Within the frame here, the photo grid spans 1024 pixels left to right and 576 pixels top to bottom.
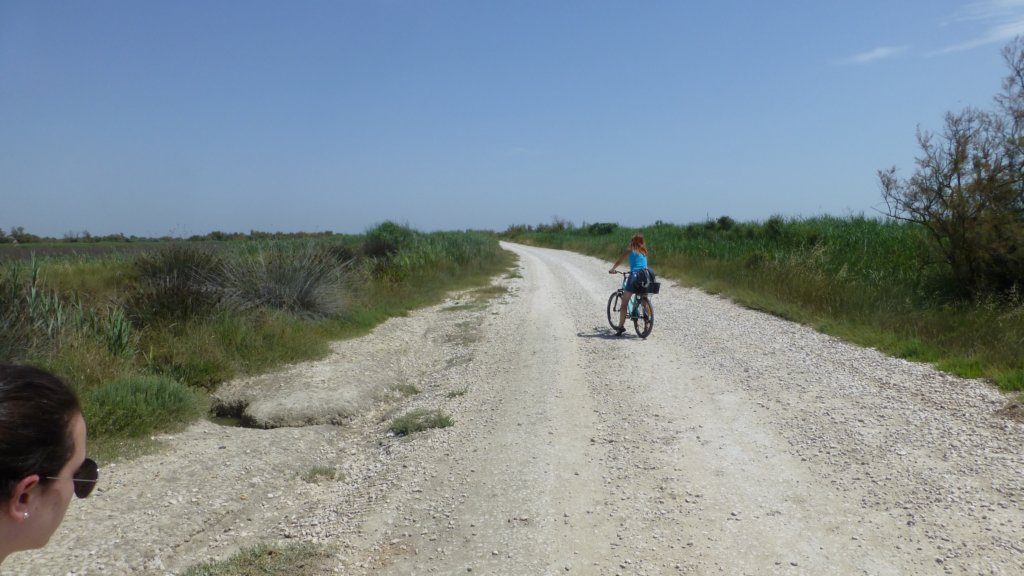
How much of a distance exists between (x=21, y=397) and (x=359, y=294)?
1505 centimetres

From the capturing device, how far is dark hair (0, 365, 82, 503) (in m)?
1.33

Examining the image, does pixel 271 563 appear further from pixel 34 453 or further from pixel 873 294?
pixel 873 294

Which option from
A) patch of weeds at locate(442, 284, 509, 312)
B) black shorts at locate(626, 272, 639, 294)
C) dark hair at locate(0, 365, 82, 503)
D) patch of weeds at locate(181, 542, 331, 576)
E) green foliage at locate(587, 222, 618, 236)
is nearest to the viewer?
dark hair at locate(0, 365, 82, 503)

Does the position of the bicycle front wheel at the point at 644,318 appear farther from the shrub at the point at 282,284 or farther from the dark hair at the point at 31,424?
the dark hair at the point at 31,424

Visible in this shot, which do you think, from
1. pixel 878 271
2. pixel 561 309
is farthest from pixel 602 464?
pixel 878 271

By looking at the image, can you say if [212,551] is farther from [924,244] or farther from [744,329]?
[924,244]

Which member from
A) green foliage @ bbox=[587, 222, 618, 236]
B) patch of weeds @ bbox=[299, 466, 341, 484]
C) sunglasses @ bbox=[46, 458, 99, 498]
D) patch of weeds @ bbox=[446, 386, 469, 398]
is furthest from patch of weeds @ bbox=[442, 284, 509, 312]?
green foliage @ bbox=[587, 222, 618, 236]

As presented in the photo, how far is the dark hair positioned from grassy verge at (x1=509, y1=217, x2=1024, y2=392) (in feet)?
26.7

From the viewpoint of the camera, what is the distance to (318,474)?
5.52 m

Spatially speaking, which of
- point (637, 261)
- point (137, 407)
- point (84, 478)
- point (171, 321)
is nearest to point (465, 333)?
point (637, 261)

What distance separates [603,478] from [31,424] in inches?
158

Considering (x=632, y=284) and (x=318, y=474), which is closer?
(x=318, y=474)

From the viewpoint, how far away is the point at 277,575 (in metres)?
3.68

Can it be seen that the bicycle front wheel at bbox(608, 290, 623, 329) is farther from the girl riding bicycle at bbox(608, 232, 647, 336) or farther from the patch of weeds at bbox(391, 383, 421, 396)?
the patch of weeds at bbox(391, 383, 421, 396)
